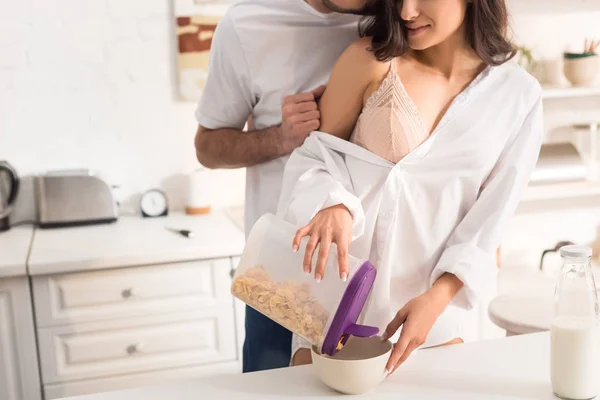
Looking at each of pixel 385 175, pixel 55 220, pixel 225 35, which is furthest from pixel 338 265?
pixel 55 220

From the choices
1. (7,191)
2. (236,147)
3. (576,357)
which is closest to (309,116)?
(236,147)

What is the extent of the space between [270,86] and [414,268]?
1.52ft

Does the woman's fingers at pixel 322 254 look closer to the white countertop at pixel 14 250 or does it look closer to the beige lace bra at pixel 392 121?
the beige lace bra at pixel 392 121

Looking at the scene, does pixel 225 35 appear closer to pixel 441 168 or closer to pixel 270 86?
pixel 270 86

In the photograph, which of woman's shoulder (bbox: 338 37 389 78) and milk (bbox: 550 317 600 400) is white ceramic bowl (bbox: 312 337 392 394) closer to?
milk (bbox: 550 317 600 400)

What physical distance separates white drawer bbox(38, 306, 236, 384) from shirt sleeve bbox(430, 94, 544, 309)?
1.18m

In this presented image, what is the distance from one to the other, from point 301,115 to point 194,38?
1424 mm

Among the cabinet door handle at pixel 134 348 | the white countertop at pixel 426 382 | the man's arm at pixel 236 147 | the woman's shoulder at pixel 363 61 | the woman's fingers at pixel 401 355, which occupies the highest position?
the woman's shoulder at pixel 363 61

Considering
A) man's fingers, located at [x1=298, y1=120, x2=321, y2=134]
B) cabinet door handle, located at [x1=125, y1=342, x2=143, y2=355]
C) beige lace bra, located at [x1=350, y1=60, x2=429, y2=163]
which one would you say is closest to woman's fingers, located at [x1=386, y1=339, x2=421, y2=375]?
beige lace bra, located at [x1=350, y1=60, x2=429, y2=163]

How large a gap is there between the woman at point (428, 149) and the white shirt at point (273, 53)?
0.49 ft

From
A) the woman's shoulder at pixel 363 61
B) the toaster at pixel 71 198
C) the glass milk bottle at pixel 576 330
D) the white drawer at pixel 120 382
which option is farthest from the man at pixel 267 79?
the toaster at pixel 71 198

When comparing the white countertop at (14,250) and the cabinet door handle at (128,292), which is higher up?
the white countertop at (14,250)

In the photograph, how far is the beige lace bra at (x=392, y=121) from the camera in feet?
3.68

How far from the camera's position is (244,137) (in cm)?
138
